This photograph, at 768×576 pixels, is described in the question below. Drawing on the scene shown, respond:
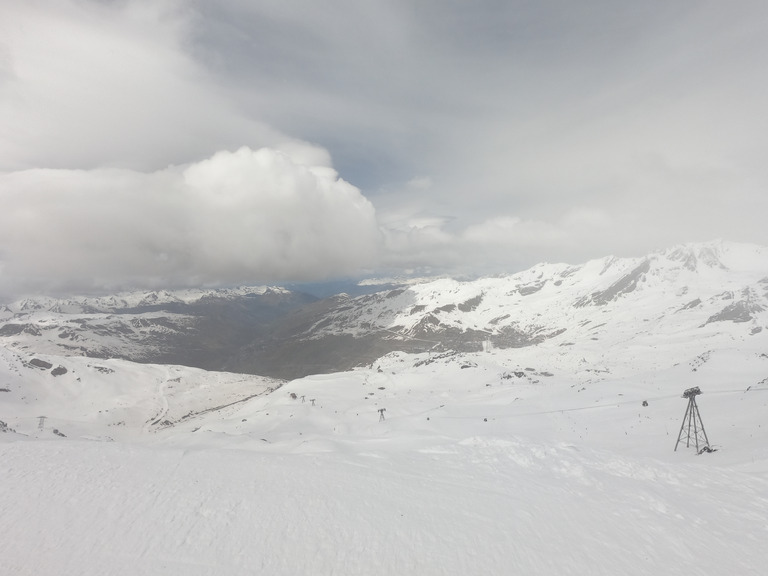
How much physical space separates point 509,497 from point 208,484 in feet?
31.9

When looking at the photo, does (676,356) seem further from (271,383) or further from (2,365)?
(2,365)

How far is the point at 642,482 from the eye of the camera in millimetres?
13508

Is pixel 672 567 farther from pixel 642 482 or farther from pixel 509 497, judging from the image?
pixel 642 482

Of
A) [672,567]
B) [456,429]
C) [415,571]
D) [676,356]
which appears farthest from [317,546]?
[676,356]

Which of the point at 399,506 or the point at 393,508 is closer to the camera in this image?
the point at 393,508

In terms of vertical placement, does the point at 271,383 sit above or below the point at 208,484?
below

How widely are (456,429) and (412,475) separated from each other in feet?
61.2

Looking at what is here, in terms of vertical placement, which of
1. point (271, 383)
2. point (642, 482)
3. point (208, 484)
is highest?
point (208, 484)

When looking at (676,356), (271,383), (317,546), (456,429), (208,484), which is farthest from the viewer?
(271,383)

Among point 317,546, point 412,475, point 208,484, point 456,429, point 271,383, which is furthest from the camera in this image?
point 271,383

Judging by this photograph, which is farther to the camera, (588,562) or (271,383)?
(271,383)

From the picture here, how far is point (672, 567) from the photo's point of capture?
330 inches

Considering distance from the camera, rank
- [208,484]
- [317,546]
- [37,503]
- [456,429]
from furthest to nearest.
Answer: [456,429] < [208,484] < [37,503] < [317,546]

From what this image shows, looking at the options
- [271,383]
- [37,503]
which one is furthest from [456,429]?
[271,383]
